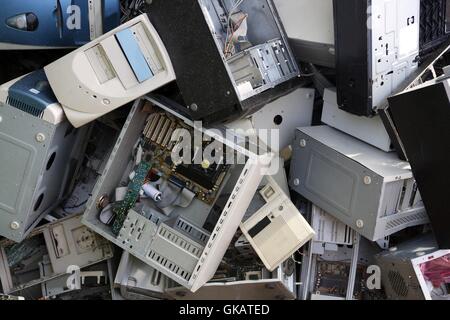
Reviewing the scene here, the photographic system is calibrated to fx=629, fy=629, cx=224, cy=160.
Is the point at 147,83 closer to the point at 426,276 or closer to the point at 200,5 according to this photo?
the point at 200,5

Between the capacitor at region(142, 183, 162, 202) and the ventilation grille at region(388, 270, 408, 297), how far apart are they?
3.99 feet

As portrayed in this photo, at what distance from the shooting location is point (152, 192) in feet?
9.89

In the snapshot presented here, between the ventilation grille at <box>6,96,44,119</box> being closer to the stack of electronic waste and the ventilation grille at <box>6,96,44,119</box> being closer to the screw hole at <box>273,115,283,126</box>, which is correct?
the stack of electronic waste

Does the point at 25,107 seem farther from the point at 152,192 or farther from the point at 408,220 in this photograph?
the point at 408,220

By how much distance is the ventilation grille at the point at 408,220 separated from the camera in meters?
3.07

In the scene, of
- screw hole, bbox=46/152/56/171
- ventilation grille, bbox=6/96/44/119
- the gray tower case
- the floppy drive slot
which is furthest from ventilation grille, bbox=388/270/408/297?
ventilation grille, bbox=6/96/44/119

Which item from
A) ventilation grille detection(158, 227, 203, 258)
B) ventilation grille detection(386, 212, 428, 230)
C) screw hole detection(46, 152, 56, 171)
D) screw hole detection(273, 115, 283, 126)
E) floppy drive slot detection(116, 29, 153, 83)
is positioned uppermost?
floppy drive slot detection(116, 29, 153, 83)

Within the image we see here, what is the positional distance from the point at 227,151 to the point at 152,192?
416 mm

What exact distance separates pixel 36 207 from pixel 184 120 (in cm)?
88

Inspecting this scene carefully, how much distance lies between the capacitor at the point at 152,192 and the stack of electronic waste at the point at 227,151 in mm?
11

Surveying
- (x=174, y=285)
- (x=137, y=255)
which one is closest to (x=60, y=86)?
(x=137, y=255)

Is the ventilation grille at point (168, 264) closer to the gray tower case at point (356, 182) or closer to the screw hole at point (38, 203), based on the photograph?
the screw hole at point (38, 203)

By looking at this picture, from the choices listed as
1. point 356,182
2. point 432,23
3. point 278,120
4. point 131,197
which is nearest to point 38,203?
point 131,197

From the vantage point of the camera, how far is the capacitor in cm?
301
